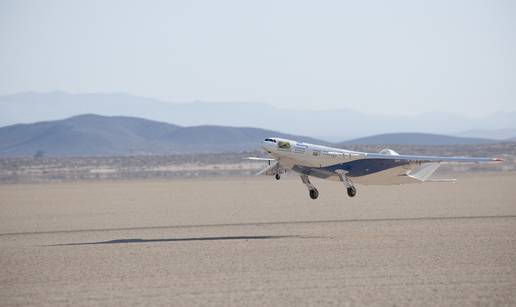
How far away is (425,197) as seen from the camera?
7500 centimetres

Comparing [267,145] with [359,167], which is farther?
[359,167]

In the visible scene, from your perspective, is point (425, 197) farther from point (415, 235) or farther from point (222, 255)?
point (222, 255)

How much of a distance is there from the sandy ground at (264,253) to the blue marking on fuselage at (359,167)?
334cm

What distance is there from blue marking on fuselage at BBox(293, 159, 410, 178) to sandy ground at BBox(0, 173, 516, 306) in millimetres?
3338

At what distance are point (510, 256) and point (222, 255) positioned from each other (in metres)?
11.9

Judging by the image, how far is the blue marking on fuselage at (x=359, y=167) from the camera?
41125 mm

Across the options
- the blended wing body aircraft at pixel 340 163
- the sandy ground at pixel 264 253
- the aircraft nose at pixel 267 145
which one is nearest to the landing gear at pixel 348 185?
the blended wing body aircraft at pixel 340 163

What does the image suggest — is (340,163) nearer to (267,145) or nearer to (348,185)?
(348,185)

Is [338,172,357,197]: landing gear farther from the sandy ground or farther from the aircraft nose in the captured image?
the aircraft nose

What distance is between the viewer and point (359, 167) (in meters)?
41.2

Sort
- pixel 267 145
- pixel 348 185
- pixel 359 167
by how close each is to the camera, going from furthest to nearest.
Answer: pixel 359 167 < pixel 348 185 < pixel 267 145

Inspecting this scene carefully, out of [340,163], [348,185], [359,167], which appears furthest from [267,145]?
[359,167]

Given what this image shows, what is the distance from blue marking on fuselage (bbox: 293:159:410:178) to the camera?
135 feet

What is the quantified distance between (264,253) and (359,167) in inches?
321
